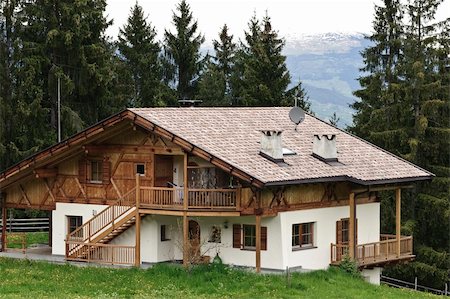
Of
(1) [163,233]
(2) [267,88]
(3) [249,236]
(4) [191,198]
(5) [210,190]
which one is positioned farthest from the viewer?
(2) [267,88]

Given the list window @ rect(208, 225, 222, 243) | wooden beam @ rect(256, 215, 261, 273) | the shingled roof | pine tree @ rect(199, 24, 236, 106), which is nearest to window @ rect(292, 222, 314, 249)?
the shingled roof

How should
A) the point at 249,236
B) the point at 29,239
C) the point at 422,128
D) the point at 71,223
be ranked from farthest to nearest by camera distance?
1. the point at 422,128
2. the point at 29,239
3. the point at 71,223
4. the point at 249,236

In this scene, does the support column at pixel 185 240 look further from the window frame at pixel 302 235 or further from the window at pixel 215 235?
the window frame at pixel 302 235

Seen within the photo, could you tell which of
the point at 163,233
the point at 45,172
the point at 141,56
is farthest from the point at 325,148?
the point at 141,56

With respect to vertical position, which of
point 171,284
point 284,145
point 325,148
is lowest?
point 171,284

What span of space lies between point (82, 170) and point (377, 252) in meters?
12.9

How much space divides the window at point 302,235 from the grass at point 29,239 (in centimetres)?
1355

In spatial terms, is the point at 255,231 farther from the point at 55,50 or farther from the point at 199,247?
the point at 55,50

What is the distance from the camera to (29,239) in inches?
2008

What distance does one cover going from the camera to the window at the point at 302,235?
1639 inches

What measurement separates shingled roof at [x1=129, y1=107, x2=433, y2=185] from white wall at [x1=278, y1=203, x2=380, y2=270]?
1.77m

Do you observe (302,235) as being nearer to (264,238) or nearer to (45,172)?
(264,238)

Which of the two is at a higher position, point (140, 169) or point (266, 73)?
point (266, 73)

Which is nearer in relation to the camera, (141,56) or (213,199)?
(213,199)
